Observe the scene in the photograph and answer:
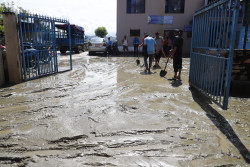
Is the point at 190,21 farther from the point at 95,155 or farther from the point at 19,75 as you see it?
the point at 95,155

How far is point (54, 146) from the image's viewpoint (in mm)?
2725

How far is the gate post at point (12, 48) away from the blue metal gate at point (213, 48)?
221 inches

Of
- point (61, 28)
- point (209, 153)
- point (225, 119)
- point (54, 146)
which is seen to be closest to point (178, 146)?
point (209, 153)

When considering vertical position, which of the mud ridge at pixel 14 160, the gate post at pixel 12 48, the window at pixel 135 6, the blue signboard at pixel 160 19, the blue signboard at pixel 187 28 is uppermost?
the window at pixel 135 6

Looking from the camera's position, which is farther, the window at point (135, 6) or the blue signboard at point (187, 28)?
the window at point (135, 6)

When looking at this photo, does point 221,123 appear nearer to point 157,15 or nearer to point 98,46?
point 98,46

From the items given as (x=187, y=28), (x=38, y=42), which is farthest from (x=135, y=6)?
(x=38, y=42)

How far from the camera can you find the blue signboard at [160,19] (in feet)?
65.1

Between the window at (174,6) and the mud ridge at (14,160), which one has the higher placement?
the window at (174,6)

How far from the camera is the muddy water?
8.13 feet

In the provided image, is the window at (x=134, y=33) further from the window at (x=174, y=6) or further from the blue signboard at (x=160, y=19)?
the window at (x=174, y=6)

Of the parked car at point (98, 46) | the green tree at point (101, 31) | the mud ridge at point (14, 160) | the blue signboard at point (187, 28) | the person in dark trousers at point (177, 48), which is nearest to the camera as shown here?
the mud ridge at point (14, 160)

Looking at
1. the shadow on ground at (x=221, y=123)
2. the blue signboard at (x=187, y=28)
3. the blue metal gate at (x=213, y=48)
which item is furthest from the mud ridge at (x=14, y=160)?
the blue signboard at (x=187, y=28)

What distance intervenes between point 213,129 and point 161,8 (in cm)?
1871
